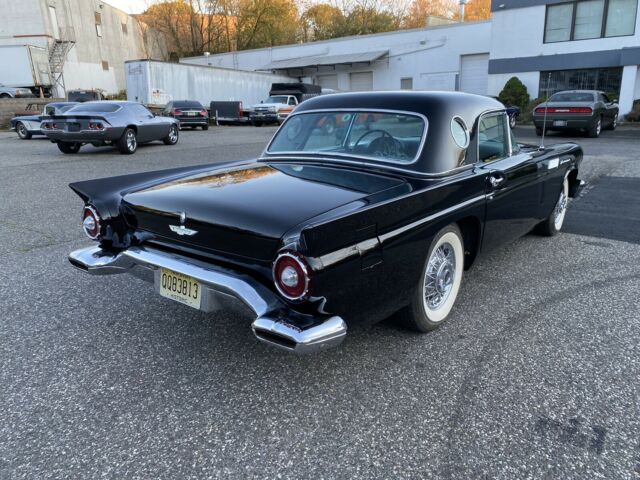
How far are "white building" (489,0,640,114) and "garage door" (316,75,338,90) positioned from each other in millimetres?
15008

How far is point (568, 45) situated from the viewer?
23797mm

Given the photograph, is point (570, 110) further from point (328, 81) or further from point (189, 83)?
point (328, 81)

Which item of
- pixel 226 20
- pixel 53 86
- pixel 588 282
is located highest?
pixel 226 20

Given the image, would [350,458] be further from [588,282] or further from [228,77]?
[228,77]

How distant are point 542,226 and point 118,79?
1823 inches

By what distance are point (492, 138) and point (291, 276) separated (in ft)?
7.96

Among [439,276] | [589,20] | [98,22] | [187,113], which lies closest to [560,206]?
[439,276]

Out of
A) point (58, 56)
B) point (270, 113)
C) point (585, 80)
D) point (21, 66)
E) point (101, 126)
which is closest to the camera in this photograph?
point (101, 126)

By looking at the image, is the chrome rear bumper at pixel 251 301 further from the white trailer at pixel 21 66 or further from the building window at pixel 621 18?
the white trailer at pixel 21 66

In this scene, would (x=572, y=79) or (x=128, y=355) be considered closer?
(x=128, y=355)

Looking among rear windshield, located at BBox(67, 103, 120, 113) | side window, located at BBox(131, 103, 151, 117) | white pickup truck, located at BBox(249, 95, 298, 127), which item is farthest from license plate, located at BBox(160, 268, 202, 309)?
white pickup truck, located at BBox(249, 95, 298, 127)

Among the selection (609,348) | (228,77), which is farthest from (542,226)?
(228,77)

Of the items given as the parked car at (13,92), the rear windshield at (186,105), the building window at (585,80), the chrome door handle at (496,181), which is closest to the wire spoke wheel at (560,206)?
the chrome door handle at (496,181)

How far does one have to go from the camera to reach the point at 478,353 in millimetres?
3004
